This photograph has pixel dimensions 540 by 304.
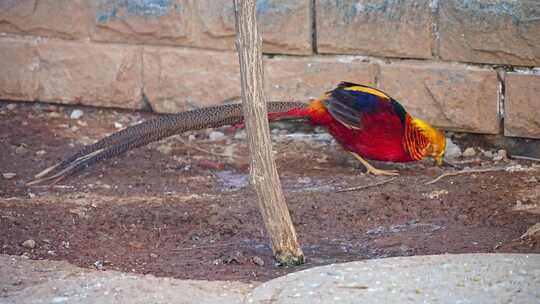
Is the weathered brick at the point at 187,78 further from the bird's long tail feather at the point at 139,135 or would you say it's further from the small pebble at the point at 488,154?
the small pebble at the point at 488,154

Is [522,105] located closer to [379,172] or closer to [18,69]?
[379,172]

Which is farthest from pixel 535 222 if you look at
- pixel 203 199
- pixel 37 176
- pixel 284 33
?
pixel 37 176

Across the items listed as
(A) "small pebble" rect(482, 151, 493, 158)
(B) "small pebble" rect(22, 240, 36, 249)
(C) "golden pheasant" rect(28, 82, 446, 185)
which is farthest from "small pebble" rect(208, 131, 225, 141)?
(B) "small pebble" rect(22, 240, 36, 249)

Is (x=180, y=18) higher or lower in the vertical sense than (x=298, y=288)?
higher

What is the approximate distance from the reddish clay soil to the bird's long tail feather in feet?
0.31

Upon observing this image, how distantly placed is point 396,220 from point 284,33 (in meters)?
1.56

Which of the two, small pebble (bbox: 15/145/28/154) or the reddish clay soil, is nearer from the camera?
the reddish clay soil

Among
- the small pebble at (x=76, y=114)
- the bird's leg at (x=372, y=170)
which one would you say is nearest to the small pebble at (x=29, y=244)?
the bird's leg at (x=372, y=170)

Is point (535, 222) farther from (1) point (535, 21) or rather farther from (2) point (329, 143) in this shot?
(2) point (329, 143)

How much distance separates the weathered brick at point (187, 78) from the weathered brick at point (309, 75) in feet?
0.76

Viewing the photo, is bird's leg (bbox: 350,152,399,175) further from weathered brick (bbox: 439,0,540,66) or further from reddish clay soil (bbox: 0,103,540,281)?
weathered brick (bbox: 439,0,540,66)

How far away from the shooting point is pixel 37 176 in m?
5.00

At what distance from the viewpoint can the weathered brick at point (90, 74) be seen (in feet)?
19.4

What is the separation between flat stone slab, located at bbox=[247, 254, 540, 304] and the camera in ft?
10.8
